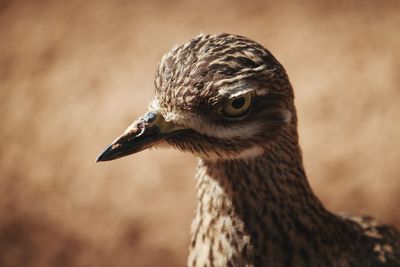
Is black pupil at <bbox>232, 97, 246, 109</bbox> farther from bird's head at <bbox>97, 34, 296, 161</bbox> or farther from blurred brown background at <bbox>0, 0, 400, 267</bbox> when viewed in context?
blurred brown background at <bbox>0, 0, 400, 267</bbox>

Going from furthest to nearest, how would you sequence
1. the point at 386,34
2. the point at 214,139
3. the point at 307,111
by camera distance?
the point at 386,34
the point at 307,111
the point at 214,139

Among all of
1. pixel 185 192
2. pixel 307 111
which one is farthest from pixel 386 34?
pixel 185 192

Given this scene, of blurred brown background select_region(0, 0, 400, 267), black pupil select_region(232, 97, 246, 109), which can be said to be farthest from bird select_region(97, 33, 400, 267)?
blurred brown background select_region(0, 0, 400, 267)

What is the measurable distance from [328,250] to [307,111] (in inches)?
75.0

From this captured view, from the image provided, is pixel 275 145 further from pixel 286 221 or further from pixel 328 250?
pixel 328 250

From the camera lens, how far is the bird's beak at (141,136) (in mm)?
2021

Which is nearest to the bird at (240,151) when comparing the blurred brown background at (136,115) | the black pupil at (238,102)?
the black pupil at (238,102)

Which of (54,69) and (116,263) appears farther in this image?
(54,69)

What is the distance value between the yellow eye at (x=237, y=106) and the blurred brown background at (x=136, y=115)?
1969mm

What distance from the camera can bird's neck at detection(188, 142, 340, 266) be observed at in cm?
218

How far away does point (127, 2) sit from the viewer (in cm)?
510

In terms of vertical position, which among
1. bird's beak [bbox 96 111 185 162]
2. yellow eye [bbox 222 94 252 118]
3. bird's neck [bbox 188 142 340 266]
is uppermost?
yellow eye [bbox 222 94 252 118]

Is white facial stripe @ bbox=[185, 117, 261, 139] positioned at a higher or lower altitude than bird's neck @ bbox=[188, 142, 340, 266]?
higher

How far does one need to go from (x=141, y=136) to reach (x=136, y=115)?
2208 mm
